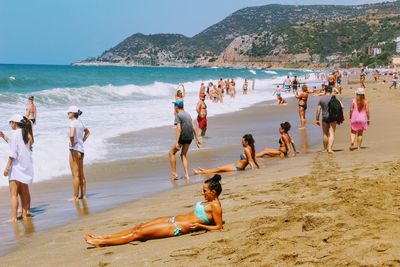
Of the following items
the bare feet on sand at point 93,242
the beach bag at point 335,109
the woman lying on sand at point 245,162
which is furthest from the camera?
the beach bag at point 335,109

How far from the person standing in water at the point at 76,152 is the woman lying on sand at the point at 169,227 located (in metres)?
3.17

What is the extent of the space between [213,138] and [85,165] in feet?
17.4

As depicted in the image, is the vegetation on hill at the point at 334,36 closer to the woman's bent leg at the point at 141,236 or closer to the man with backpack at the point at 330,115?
the man with backpack at the point at 330,115

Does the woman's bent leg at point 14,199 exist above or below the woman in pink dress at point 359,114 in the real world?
below

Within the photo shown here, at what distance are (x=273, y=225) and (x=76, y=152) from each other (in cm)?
457

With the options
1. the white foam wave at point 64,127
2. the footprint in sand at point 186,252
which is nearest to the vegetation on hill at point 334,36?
the white foam wave at point 64,127

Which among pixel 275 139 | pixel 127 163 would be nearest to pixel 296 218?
pixel 127 163

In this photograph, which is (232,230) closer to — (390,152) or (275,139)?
(390,152)

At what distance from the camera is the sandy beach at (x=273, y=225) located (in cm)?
441

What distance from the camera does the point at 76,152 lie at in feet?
29.5

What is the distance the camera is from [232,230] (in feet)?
18.1

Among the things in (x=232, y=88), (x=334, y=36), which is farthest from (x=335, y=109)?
(x=334, y=36)

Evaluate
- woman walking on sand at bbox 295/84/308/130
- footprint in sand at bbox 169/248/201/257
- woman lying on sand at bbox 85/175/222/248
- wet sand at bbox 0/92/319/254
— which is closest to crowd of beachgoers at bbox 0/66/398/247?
woman lying on sand at bbox 85/175/222/248

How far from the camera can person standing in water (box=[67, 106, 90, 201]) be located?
8.80 m
